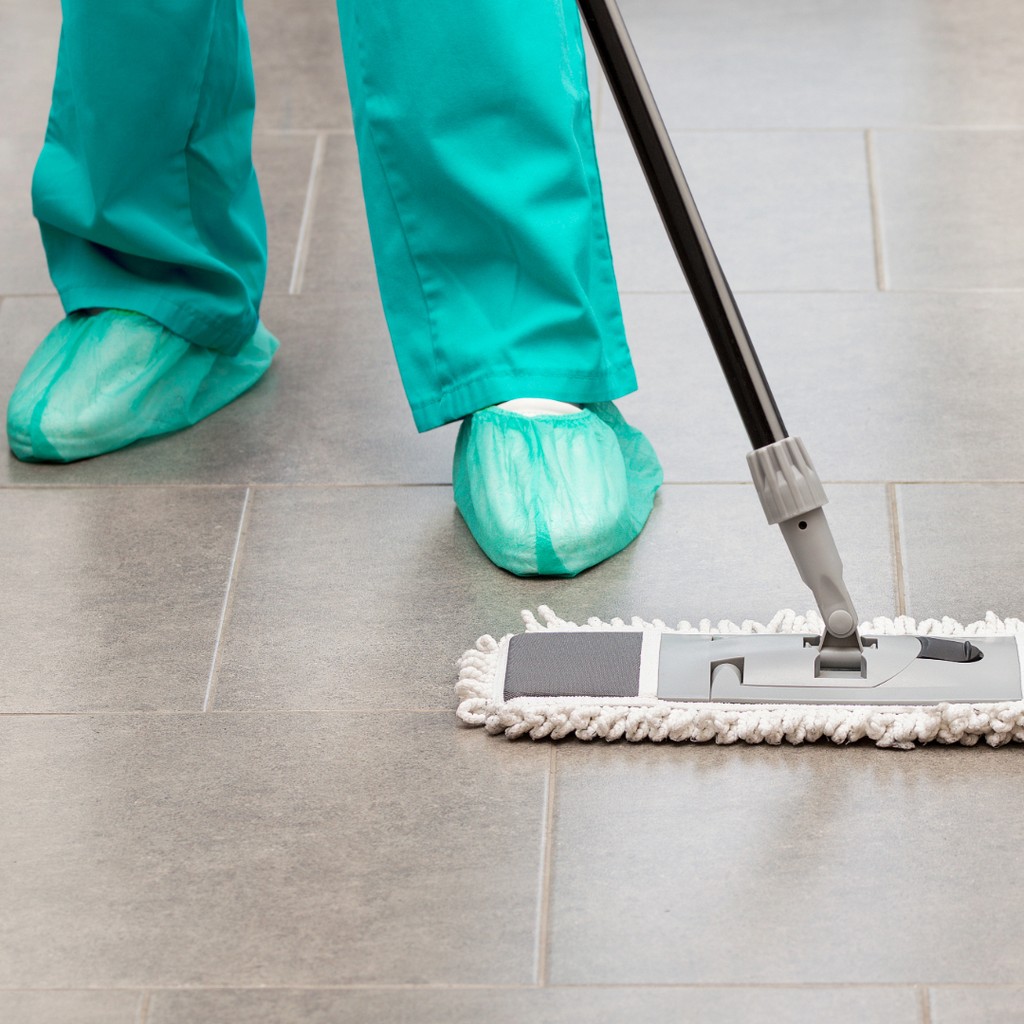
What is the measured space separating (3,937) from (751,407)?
57 centimetres

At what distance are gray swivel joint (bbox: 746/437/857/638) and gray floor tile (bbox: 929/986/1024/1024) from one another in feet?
0.88

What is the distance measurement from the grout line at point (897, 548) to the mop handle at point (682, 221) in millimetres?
240

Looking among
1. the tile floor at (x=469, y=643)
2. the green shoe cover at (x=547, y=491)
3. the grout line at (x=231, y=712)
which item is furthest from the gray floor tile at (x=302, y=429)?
the grout line at (x=231, y=712)

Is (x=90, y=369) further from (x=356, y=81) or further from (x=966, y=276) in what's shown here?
(x=966, y=276)

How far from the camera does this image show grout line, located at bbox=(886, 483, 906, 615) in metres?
1.25

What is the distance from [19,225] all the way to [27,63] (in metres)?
0.50

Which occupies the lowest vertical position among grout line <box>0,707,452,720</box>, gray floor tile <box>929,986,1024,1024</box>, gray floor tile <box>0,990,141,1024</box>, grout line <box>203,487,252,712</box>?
grout line <box>203,487,252,712</box>

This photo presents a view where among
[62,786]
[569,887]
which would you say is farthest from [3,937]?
[569,887]

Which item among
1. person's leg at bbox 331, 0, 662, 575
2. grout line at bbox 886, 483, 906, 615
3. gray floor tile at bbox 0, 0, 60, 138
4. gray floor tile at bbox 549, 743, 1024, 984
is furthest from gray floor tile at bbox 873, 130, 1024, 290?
gray floor tile at bbox 0, 0, 60, 138

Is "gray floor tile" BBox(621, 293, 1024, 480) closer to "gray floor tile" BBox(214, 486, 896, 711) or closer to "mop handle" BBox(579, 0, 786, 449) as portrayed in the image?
"gray floor tile" BBox(214, 486, 896, 711)

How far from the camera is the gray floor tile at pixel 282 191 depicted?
5.94 ft

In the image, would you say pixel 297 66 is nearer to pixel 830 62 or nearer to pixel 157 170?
pixel 830 62

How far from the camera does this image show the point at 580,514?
130 centimetres

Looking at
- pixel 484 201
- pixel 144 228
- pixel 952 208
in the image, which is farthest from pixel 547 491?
pixel 952 208
